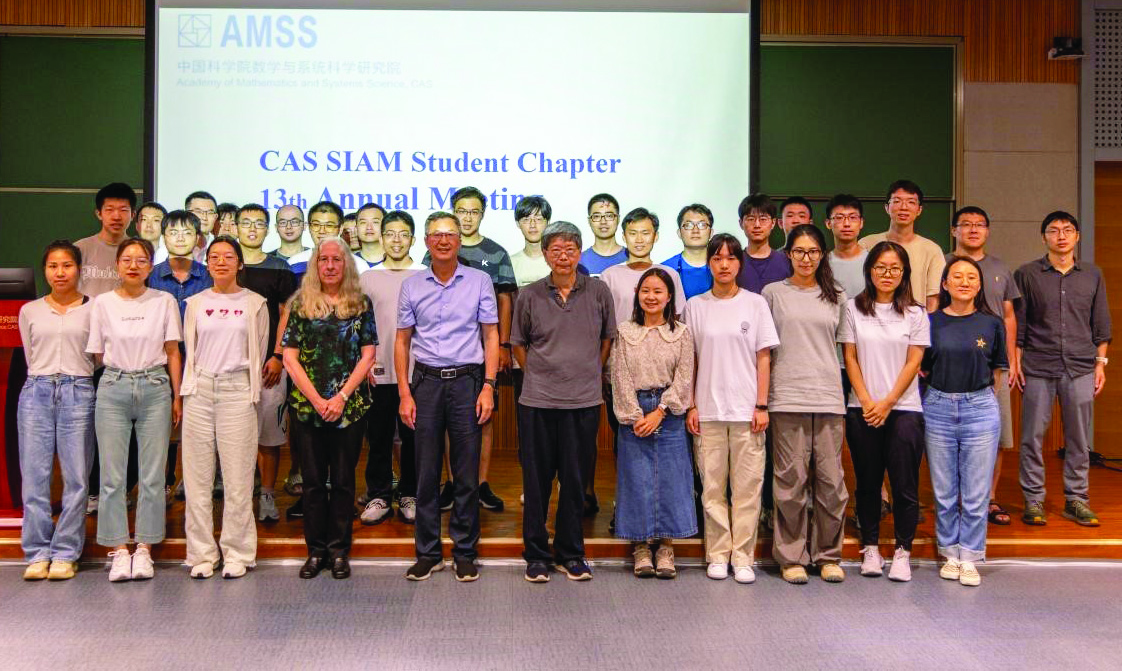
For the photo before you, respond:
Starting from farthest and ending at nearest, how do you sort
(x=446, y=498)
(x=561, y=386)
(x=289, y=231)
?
(x=289, y=231) < (x=446, y=498) < (x=561, y=386)

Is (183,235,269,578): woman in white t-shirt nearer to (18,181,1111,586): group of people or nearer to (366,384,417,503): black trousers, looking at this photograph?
(18,181,1111,586): group of people

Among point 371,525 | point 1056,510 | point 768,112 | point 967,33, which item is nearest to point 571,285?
point 371,525

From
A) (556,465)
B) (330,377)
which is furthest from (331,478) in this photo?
(556,465)

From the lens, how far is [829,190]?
611 cm

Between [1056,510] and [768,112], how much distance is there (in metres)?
3.09

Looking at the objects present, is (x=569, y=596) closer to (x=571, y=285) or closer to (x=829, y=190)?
(x=571, y=285)

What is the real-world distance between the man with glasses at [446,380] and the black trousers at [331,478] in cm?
26

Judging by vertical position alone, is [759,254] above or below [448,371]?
above

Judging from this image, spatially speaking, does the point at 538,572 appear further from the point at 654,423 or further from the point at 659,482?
the point at 654,423

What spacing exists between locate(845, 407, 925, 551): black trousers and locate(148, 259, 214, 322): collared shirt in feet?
9.55

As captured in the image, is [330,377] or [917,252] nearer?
[330,377]

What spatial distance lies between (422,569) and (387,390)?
0.85 meters

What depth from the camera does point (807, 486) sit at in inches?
142

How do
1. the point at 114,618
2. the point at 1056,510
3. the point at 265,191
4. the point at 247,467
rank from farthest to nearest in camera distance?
the point at 265,191, the point at 1056,510, the point at 247,467, the point at 114,618
